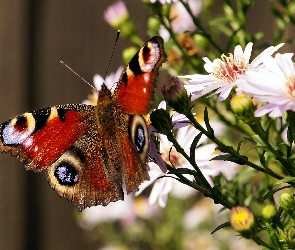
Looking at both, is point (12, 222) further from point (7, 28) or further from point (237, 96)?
point (237, 96)

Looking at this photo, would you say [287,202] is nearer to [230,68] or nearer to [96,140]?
[230,68]

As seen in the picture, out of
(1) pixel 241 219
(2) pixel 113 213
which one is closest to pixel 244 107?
(1) pixel 241 219

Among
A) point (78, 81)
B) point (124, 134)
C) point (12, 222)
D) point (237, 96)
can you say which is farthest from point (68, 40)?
point (237, 96)

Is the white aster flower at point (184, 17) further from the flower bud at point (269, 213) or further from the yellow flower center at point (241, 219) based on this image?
the yellow flower center at point (241, 219)

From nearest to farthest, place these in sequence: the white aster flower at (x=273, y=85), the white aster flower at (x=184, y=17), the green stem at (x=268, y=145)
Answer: the white aster flower at (x=273, y=85), the green stem at (x=268, y=145), the white aster flower at (x=184, y=17)

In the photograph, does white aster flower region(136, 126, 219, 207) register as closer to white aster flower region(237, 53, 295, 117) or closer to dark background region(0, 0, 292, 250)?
white aster flower region(237, 53, 295, 117)

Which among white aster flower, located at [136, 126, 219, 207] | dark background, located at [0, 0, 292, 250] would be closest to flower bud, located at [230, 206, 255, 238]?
white aster flower, located at [136, 126, 219, 207]

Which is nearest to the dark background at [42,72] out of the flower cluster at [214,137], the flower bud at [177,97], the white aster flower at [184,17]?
the flower cluster at [214,137]
